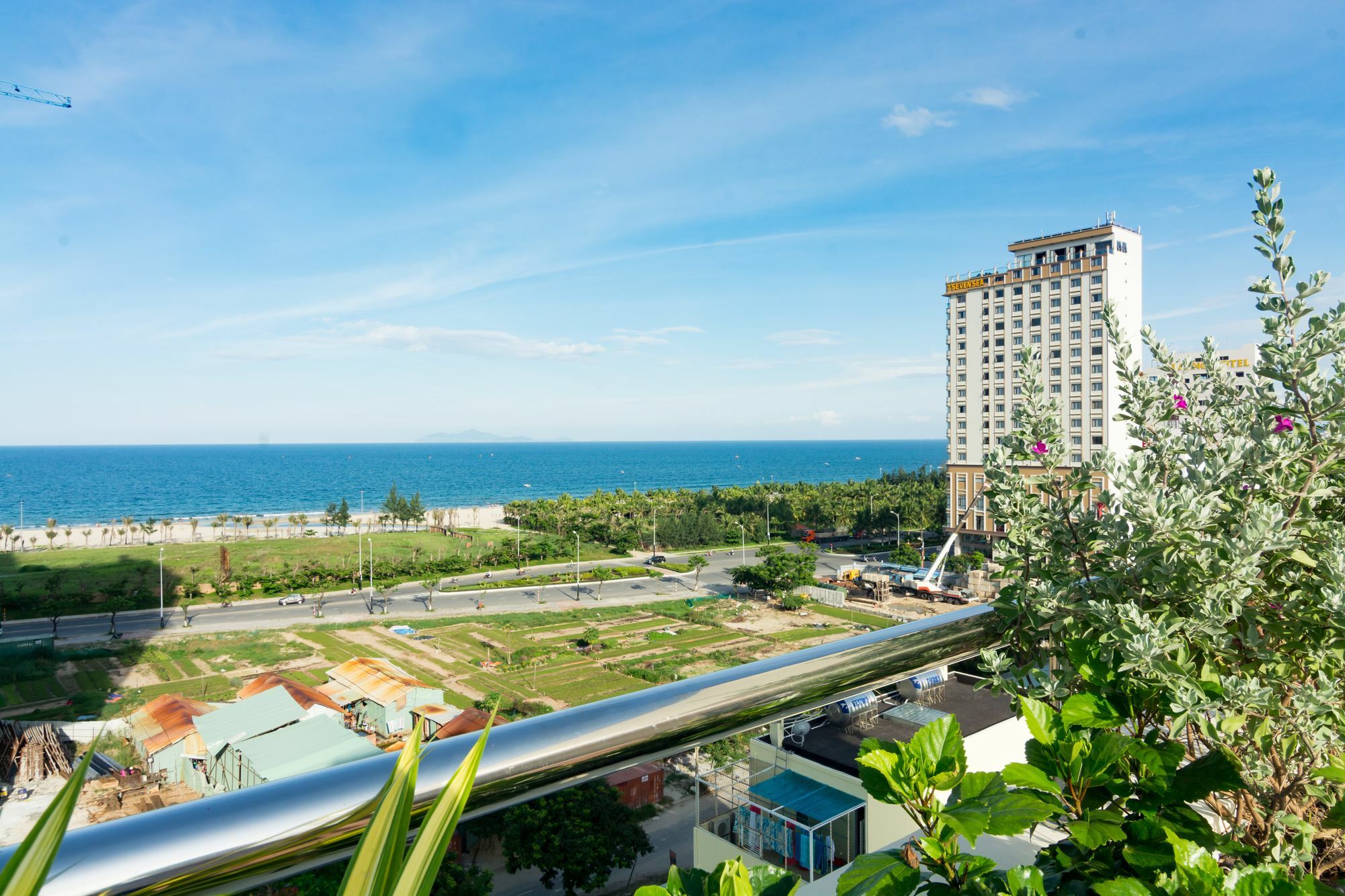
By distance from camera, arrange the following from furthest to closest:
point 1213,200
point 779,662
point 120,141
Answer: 1. point 120,141
2. point 1213,200
3. point 779,662

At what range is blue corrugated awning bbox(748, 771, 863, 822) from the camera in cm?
115

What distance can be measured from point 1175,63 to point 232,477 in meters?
103

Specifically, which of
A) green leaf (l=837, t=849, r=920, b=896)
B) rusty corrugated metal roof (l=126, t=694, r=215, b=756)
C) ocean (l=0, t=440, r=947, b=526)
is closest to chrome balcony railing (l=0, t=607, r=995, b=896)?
green leaf (l=837, t=849, r=920, b=896)

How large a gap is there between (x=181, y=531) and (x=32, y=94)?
27930 millimetres

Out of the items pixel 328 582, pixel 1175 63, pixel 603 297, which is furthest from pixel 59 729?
pixel 603 297

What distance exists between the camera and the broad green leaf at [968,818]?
55 centimetres

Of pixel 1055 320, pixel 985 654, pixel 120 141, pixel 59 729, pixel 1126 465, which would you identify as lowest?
pixel 59 729

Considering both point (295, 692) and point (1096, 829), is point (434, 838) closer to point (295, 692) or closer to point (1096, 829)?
point (1096, 829)

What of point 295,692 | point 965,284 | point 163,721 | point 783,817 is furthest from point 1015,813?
point 965,284

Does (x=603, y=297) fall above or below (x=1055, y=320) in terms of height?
above

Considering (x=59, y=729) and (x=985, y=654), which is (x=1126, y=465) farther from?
(x=59, y=729)

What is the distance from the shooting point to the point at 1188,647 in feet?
2.86

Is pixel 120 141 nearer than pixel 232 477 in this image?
Yes

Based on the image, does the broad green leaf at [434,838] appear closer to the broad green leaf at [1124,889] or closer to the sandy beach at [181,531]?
the broad green leaf at [1124,889]
